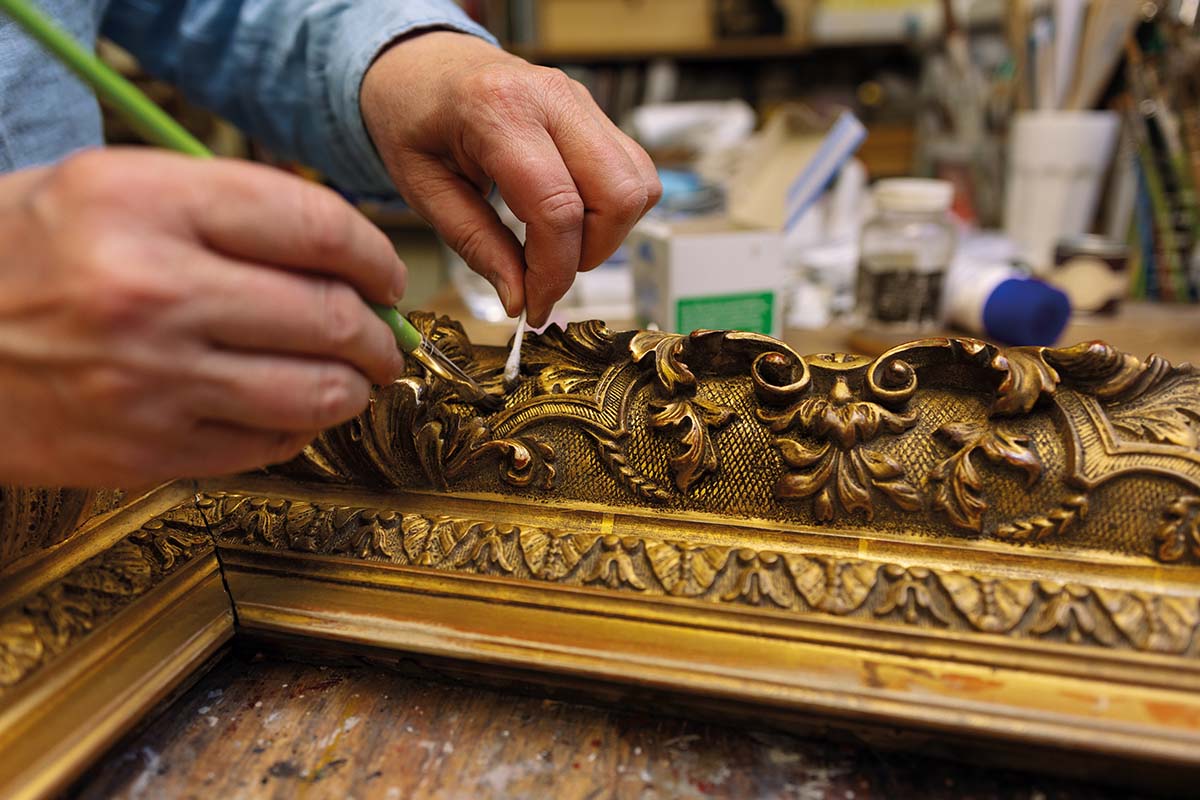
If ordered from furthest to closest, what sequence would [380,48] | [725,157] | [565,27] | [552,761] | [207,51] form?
1. [565,27]
2. [725,157]
3. [207,51]
4. [380,48]
5. [552,761]

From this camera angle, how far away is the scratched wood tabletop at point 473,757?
436 mm

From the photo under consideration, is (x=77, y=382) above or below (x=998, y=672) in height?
above

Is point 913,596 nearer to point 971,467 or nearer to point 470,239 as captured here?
point 971,467

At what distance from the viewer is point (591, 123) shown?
62cm

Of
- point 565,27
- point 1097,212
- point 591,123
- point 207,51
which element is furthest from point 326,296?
point 565,27

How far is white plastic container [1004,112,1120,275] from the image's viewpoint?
136cm

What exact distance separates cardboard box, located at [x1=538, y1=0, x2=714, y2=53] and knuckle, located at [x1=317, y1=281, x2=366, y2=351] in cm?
228

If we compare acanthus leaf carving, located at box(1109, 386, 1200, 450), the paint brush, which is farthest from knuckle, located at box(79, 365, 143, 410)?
acanthus leaf carving, located at box(1109, 386, 1200, 450)

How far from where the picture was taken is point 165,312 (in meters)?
0.33

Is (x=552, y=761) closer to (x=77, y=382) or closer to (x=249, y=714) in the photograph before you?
(x=249, y=714)

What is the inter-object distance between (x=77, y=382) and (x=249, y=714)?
26 cm

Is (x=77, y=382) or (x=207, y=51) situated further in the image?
(x=207, y=51)

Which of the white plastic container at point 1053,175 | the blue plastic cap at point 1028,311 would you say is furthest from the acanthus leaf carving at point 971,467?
the white plastic container at point 1053,175

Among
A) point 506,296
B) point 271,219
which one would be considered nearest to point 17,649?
point 271,219
